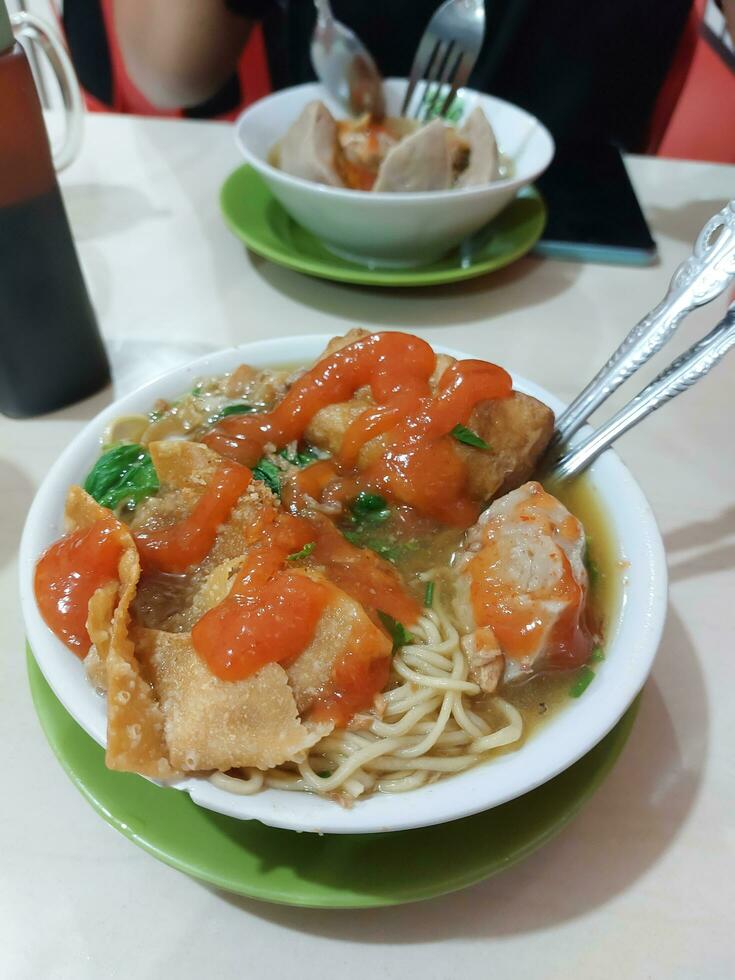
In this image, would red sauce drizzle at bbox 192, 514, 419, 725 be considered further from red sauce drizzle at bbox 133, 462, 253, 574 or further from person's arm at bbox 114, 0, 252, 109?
person's arm at bbox 114, 0, 252, 109

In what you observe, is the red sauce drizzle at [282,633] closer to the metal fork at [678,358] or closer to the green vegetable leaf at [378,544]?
the green vegetable leaf at [378,544]

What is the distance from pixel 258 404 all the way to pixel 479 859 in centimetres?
95

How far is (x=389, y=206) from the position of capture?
195 centimetres

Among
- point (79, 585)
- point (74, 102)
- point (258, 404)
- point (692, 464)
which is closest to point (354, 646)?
point (79, 585)

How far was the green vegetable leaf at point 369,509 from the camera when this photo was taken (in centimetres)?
132

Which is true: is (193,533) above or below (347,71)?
below

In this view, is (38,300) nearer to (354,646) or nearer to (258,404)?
(258,404)

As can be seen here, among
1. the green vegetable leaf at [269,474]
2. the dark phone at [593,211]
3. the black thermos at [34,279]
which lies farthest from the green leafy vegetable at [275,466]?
the dark phone at [593,211]

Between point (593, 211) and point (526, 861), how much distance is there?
2256 mm

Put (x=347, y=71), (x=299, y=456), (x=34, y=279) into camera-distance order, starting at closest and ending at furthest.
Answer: (x=299, y=456), (x=34, y=279), (x=347, y=71)

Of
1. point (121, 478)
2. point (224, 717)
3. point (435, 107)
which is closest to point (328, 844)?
point (224, 717)

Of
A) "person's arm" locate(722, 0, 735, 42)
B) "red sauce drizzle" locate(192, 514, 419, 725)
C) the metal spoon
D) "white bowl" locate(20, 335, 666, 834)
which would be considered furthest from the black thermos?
"person's arm" locate(722, 0, 735, 42)

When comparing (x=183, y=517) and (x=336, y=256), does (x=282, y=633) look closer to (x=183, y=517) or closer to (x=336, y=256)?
(x=183, y=517)

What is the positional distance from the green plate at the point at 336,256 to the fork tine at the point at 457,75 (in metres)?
0.45
